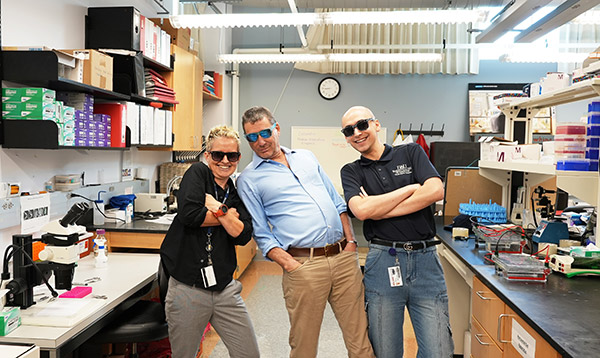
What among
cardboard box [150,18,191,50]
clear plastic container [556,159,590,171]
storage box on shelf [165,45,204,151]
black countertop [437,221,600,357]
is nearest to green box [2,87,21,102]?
storage box on shelf [165,45,204,151]

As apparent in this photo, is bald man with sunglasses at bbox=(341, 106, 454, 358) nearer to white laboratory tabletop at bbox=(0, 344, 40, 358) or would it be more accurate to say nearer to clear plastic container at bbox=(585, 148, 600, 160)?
clear plastic container at bbox=(585, 148, 600, 160)

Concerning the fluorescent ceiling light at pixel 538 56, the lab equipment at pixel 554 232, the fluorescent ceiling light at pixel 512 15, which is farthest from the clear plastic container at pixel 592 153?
the fluorescent ceiling light at pixel 538 56

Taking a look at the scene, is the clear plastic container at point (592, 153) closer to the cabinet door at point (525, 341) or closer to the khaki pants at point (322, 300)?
the cabinet door at point (525, 341)

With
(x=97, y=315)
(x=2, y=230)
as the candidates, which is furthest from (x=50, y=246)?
(x=2, y=230)

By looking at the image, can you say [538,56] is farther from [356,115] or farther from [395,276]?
[395,276]

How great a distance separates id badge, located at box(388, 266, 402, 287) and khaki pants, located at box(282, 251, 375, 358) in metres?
0.20

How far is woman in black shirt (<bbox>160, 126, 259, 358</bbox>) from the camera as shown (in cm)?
207

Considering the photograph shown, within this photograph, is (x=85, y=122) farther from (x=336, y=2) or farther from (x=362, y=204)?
(x=336, y=2)

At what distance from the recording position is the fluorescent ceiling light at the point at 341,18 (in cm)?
344

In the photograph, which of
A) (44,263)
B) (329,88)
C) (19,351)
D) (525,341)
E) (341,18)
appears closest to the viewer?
(19,351)

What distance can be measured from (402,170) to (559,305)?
0.85 m

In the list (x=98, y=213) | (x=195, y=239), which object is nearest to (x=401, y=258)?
(x=195, y=239)

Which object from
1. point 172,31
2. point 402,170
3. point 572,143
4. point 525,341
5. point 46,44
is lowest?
point 525,341

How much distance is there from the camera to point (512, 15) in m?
3.16
